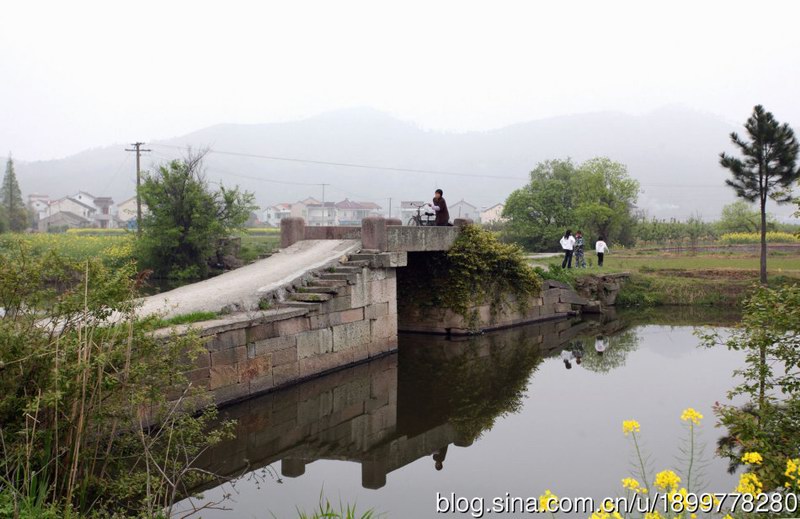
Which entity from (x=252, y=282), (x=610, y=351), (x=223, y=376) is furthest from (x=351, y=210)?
(x=223, y=376)

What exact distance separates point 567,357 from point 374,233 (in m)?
5.51

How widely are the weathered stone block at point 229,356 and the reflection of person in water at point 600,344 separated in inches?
359

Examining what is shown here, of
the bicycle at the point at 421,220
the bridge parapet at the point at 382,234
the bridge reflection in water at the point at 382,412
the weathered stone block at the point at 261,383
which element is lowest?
the bridge reflection in water at the point at 382,412

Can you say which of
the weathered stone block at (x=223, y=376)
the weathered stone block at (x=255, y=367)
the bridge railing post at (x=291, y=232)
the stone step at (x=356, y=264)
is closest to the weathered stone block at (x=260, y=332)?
the weathered stone block at (x=255, y=367)

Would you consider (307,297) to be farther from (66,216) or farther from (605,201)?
(66,216)

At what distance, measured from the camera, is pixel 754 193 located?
78.9ft

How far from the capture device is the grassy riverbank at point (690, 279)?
2336 cm

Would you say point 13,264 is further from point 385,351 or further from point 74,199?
point 74,199

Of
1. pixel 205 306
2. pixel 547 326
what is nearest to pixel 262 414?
pixel 205 306

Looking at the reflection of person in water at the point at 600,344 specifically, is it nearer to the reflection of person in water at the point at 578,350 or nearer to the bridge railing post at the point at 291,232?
the reflection of person in water at the point at 578,350

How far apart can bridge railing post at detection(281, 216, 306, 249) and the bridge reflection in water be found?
4.11 metres

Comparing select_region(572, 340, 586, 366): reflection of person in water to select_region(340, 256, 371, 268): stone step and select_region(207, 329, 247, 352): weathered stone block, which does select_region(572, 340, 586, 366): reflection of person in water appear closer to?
select_region(340, 256, 371, 268): stone step

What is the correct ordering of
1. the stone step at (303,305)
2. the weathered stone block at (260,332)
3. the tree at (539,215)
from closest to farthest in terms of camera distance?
1. the weathered stone block at (260,332)
2. the stone step at (303,305)
3. the tree at (539,215)

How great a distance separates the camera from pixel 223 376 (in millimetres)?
10633
